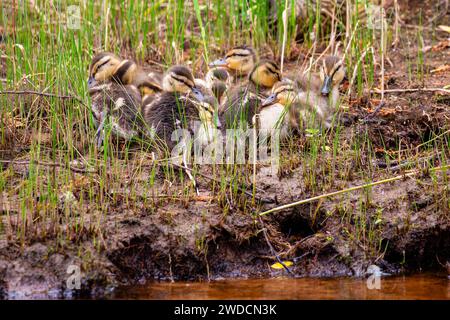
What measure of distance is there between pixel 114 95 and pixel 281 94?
1.24m

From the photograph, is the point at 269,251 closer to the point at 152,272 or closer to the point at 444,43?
the point at 152,272

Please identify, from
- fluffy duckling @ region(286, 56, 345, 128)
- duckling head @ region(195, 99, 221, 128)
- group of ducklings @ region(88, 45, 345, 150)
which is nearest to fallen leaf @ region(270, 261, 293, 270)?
group of ducklings @ region(88, 45, 345, 150)

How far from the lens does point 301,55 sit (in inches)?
308

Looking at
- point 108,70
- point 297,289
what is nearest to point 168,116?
point 108,70

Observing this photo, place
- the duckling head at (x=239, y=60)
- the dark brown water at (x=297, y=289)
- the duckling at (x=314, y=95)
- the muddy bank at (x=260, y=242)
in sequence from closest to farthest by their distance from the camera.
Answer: the dark brown water at (x=297, y=289) → the muddy bank at (x=260, y=242) → the duckling at (x=314, y=95) → the duckling head at (x=239, y=60)

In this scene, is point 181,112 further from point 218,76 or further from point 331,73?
point 331,73

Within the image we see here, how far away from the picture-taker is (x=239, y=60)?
723 cm

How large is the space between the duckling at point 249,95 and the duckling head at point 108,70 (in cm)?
78

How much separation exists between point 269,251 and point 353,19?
2.90 meters

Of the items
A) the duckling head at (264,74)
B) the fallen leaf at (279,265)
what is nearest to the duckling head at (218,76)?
the duckling head at (264,74)

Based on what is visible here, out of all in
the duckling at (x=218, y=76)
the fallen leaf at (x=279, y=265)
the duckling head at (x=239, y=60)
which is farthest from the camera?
the duckling head at (x=239, y=60)

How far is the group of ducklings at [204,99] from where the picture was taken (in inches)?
241

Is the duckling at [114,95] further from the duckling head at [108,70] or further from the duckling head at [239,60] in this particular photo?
the duckling head at [239,60]

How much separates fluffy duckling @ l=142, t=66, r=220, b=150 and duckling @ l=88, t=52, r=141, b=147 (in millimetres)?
127
